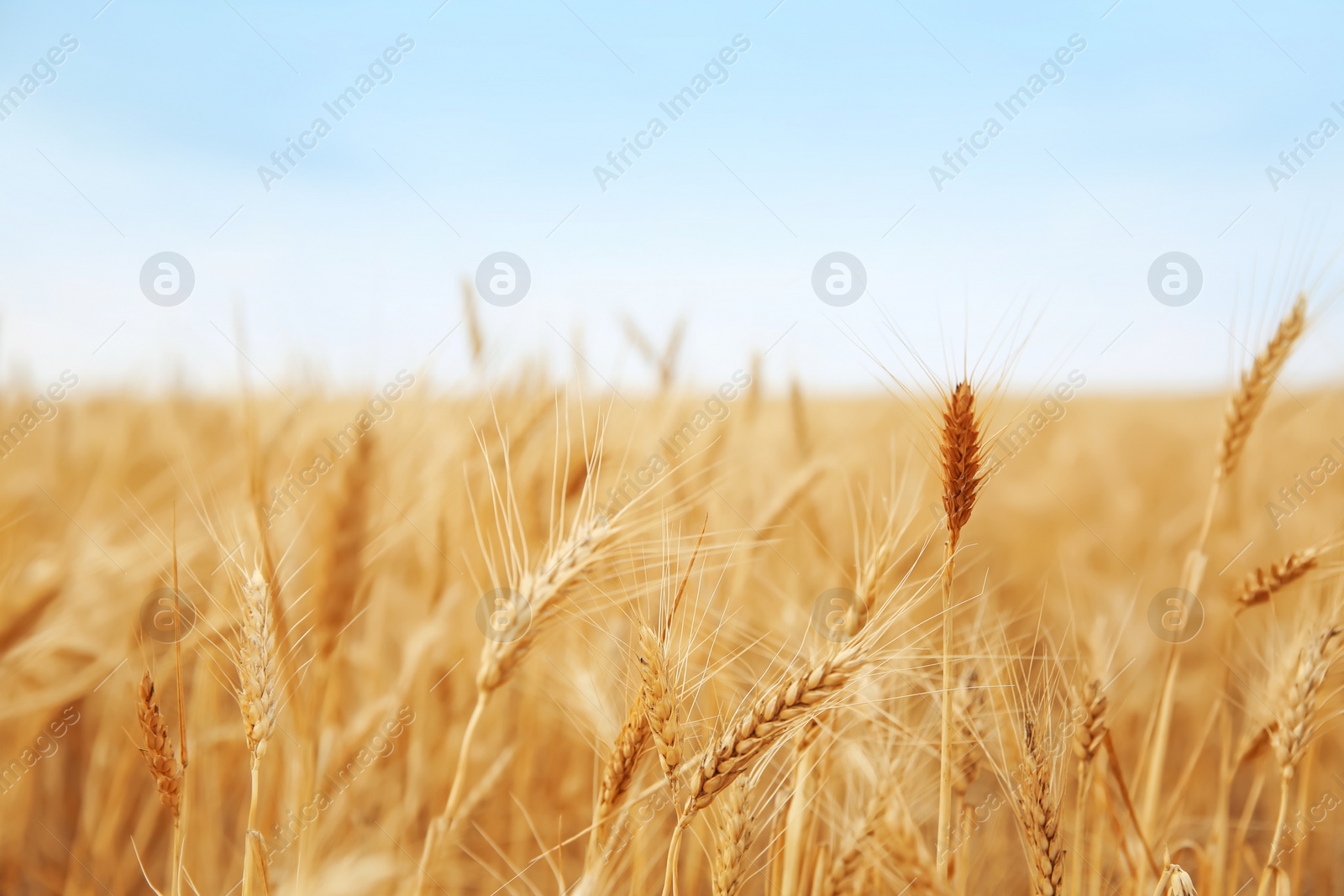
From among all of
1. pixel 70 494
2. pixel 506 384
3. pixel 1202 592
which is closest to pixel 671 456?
pixel 506 384

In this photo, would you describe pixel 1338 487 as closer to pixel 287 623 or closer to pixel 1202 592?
pixel 1202 592

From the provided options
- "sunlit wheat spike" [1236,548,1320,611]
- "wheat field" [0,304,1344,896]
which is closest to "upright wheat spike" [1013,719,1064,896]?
"wheat field" [0,304,1344,896]

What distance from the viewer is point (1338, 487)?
4.57 m

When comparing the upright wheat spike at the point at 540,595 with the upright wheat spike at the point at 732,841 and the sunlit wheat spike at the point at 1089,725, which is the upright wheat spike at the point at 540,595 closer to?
the upright wheat spike at the point at 732,841

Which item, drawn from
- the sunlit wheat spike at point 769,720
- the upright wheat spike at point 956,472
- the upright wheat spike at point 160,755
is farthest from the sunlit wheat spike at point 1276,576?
the upright wheat spike at point 160,755

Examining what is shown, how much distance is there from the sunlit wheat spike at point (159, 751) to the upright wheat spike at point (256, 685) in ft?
0.33

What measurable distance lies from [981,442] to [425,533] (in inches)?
58.6

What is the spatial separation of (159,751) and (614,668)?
2.34ft

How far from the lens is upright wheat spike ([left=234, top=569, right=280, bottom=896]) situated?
3.14 feet

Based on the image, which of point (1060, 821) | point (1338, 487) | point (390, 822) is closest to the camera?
point (1060, 821)

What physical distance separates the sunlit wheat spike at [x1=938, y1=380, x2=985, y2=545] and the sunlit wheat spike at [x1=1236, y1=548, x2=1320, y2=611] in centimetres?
90

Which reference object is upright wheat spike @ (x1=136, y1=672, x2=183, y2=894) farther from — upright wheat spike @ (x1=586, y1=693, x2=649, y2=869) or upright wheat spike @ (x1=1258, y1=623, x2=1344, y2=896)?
upright wheat spike @ (x1=1258, y1=623, x2=1344, y2=896)

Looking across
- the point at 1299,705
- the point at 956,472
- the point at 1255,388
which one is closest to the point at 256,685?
the point at 956,472

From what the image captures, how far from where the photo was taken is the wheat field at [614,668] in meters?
1.03
